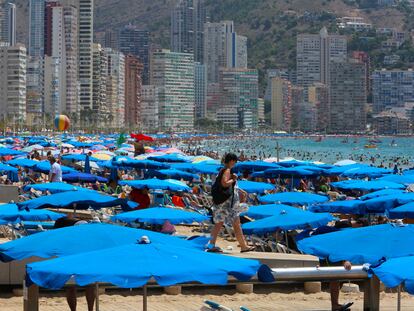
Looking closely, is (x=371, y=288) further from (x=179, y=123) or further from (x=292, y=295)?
(x=179, y=123)

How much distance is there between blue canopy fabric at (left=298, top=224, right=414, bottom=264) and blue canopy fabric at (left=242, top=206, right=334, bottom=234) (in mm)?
4278

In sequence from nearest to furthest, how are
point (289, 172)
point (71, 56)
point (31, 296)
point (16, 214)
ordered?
point (31, 296), point (16, 214), point (289, 172), point (71, 56)

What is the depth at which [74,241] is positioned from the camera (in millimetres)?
7832

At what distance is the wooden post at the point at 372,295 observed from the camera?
872cm

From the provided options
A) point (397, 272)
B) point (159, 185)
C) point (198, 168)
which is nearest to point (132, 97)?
point (198, 168)

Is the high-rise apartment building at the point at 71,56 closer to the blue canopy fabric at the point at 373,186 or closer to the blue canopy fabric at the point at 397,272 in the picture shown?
the blue canopy fabric at the point at 373,186

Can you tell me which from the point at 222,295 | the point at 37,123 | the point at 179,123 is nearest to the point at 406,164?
the point at 222,295

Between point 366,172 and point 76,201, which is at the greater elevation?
point 76,201

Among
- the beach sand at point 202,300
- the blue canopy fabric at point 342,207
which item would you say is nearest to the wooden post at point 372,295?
the beach sand at point 202,300

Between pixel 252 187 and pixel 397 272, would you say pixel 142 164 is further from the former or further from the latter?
pixel 397 272

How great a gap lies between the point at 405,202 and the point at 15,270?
6.76m

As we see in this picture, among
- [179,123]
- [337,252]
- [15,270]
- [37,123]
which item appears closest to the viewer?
[337,252]

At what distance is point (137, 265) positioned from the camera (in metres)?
6.54

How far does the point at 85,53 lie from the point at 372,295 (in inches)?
6593
